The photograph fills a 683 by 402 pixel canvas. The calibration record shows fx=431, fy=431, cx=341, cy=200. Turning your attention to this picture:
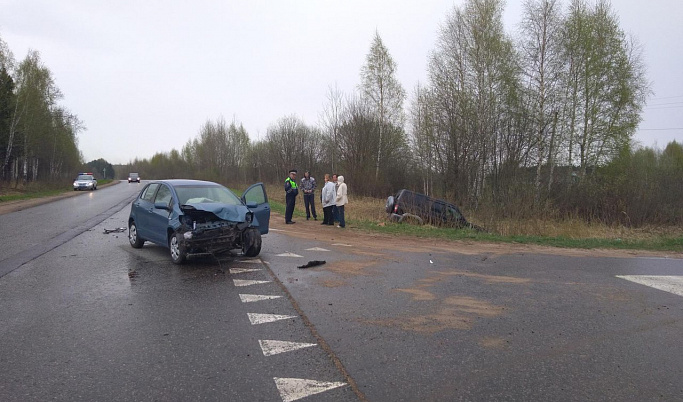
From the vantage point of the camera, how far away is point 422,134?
86.3 feet

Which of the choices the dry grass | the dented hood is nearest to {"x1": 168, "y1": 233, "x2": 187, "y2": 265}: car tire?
the dented hood

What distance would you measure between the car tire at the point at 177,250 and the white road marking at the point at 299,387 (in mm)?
4729

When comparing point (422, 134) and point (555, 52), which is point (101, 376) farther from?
point (555, 52)

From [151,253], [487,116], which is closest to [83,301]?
[151,253]

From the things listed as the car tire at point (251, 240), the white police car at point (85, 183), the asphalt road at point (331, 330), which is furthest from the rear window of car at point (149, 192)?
the white police car at point (85, 183)

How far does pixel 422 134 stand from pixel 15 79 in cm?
3778

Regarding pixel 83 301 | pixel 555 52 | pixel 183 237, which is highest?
pixel 555 52

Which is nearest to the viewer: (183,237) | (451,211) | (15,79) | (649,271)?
(183,237)

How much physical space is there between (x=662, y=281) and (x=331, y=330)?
6286 mm

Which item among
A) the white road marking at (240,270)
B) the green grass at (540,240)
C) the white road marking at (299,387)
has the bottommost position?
the white road marking at (299,387)

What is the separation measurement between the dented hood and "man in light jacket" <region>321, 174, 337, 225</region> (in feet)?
20.9

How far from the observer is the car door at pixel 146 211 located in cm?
887

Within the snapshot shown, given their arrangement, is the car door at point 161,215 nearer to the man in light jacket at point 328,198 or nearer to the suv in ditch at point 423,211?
the man in light jacket at point 328,198

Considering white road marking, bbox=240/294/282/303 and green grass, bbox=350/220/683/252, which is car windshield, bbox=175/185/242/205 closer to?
white road marking, bbox=240/294/282/303
